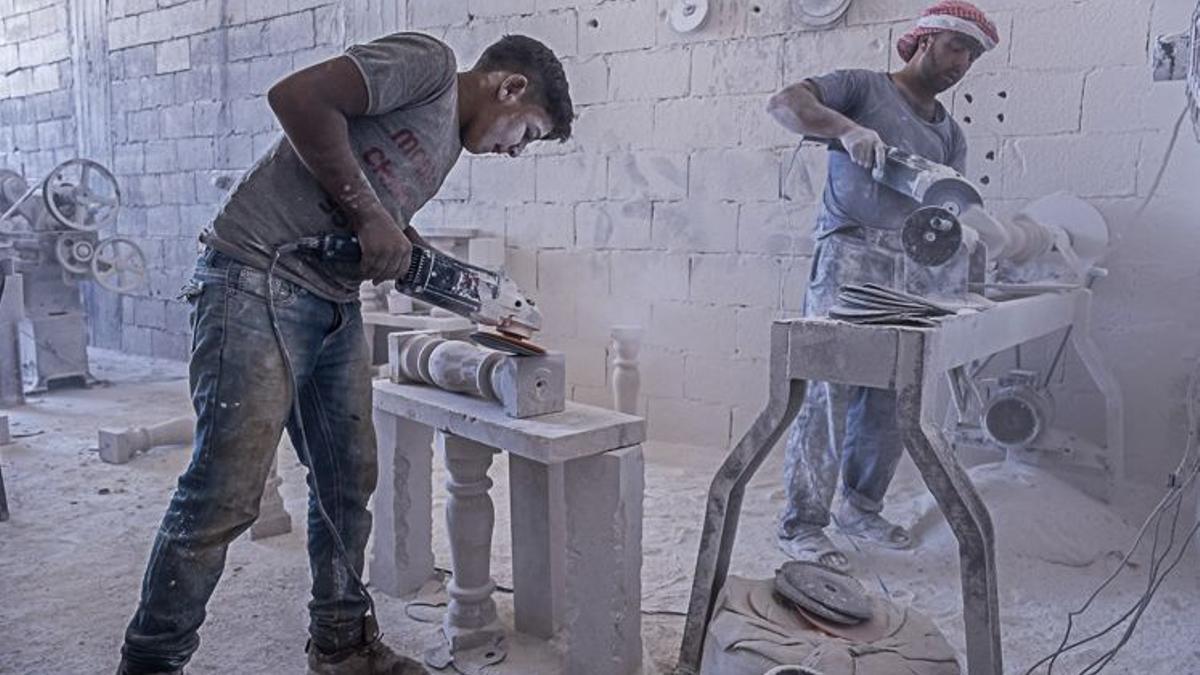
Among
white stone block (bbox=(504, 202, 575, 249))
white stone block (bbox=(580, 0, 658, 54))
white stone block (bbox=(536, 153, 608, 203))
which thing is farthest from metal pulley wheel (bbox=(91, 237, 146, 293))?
white stone block (bbox=(580, 0, 658, 54))

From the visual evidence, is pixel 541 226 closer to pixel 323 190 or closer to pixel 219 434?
pixel 323 190

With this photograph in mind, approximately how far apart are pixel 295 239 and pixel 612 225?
239 centimetres

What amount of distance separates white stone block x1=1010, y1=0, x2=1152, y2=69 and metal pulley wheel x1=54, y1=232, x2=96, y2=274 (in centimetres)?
435

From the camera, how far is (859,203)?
2346 millimetres

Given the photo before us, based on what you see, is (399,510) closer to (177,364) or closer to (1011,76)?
(1011,76)

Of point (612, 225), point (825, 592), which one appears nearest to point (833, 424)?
point (825, 592)

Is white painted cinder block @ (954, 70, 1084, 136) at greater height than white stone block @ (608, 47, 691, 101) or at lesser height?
lesser

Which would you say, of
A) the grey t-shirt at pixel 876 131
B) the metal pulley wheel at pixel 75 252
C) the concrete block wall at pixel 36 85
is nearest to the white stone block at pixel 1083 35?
the grey t-shirt at pixel 876 131

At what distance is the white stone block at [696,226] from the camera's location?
11.4 ft

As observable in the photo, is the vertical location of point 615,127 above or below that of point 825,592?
above

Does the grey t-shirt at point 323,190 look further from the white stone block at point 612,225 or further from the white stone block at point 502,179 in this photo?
the white stone block at point 502,179

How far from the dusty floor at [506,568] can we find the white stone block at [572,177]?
1.23 m

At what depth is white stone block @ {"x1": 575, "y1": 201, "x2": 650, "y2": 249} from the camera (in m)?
3.69

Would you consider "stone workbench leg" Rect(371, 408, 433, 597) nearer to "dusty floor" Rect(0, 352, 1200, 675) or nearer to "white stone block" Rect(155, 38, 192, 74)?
"dusty floor" Rect(0, 352, 1200, 675)
